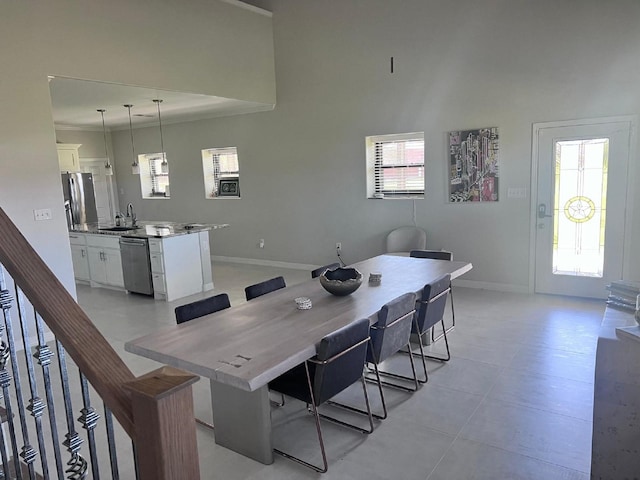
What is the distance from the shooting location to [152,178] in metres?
9.44

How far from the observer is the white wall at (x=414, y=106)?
503cm

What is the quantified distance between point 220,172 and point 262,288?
210 inches

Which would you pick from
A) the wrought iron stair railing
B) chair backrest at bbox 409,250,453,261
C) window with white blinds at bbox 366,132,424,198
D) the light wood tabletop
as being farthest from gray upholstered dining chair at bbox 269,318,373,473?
window with white blinds at bbox 366,132,424,198

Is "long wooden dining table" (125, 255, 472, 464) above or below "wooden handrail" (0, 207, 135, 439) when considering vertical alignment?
below

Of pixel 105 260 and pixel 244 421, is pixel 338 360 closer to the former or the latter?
pixel 244 421

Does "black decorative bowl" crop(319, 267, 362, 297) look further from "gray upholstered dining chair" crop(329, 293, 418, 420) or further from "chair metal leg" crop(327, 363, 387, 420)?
"chair metal leg" crop(327, 363, 387, 420)

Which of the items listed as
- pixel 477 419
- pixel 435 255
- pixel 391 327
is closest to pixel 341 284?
pixel 391 327

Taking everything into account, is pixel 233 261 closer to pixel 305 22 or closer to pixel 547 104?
pixel 305 22

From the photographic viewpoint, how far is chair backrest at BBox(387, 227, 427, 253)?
614cm

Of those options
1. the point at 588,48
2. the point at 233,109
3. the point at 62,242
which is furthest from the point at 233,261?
the point at 588,48

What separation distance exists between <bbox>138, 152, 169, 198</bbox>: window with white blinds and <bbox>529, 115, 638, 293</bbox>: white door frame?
654 cm

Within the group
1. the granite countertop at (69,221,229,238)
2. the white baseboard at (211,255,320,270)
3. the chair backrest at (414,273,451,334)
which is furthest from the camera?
the white baseboard at (211,255,320,270)

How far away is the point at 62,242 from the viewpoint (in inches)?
186

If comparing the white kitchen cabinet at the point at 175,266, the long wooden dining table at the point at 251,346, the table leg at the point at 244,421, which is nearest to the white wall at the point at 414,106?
the white kitchen cabinet at the point at 175,266
